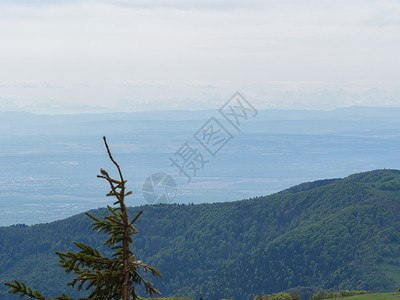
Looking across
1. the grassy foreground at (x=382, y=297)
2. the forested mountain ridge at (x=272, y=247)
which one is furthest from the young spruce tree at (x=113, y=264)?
the forested mountain ridge at (x=272, y=247)

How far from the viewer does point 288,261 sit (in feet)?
523

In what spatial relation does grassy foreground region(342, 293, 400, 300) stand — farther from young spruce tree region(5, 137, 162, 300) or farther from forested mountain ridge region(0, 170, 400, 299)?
young spruce tree region(5, 137, 162, 300)

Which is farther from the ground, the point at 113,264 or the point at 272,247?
the point at 272,247

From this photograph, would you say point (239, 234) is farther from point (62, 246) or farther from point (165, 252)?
point (62, 246)

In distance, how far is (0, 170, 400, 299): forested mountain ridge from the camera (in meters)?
151

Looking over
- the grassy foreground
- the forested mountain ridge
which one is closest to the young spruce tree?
the grassy foreground

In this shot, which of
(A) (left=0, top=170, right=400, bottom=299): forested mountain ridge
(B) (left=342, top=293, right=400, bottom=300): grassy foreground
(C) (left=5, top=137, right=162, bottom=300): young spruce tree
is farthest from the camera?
(A) (left=0, top=170, right=400, bottom=299): forested mountain ridge

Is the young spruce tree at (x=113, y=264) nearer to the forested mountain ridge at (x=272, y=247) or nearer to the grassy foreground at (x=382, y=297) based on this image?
the grassy foreground at (x=382, y=297)

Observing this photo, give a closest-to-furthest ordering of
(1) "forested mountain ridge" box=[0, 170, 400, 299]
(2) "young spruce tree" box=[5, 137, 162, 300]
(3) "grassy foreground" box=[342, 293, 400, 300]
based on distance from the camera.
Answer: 1. (2) "young spruce tree" box=[5, 137, 162, 300]
2. (3) "grassy foreground" box=[342, 293, 400, 300]
3. (1) "forested mountain ridge" box=[0, 170, 400, 299]

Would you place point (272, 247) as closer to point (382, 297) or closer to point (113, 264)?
point (382, 297)

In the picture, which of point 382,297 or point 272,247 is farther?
point 272,247

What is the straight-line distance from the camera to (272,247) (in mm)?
168375

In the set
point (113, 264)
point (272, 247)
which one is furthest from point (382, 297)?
point (272, 247)

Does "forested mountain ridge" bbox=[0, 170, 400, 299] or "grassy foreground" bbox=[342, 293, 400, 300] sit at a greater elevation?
"forested mountain ridge" bbox=[0, 170, 400, 299]
